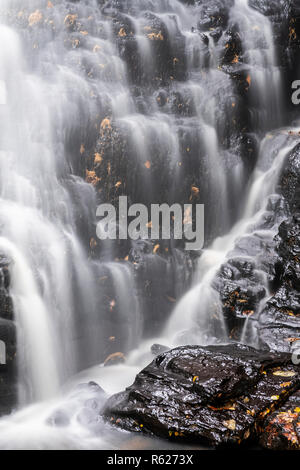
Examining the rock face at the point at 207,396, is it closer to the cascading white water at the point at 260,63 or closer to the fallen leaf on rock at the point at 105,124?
the fallen leaf on rock at the point at 105,124

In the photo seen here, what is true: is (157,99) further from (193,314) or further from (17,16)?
(193,314)

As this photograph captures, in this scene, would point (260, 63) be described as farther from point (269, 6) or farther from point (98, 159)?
point (98, 159)

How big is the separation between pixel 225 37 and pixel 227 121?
11.0ft

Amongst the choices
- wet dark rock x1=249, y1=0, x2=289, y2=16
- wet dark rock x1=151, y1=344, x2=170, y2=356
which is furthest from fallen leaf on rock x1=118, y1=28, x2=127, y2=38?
wet dark rock x1=151, y1=344, x2=170, y2=356

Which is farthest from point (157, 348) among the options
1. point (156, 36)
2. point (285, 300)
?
point (156, 36)

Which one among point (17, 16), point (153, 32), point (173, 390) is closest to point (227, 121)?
point (153, 32)

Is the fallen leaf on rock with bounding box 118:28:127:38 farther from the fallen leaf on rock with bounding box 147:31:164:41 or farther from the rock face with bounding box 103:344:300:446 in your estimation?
the rock face with bounding box 103:344:300:446

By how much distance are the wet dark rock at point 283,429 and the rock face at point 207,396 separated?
3.2 inches

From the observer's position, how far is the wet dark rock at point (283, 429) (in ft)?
13.7

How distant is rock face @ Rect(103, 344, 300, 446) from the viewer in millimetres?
4453

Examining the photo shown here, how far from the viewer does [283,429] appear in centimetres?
429

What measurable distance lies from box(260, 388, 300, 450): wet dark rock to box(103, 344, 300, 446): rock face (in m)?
0.08

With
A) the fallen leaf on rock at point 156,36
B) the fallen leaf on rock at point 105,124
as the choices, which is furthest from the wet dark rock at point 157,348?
the fallen leaf on rock at point 156,36

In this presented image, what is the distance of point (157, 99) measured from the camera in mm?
10219
